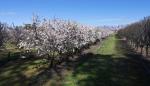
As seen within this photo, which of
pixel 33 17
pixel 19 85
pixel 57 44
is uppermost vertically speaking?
pixel 33 17

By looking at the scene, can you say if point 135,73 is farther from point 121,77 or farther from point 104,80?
point 104,80

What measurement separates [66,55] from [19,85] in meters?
29.7

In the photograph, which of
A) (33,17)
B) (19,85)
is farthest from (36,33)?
(19,85)

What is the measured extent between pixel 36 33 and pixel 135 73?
2486 cm

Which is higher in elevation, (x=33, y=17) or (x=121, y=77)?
(x=33, y=17)

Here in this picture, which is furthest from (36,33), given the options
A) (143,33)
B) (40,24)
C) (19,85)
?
(143,33)

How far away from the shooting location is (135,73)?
51.0 m

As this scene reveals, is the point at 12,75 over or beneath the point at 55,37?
beneath

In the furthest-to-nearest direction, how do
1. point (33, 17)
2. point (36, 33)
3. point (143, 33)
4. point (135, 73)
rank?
point (143, 33) → point (33, 17) → point (36, 33) → point (135, 73)

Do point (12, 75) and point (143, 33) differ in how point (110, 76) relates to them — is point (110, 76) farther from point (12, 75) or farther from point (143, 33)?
point (143, 33)

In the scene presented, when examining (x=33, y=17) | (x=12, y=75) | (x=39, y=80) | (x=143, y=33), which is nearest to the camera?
(x=39, y=80)

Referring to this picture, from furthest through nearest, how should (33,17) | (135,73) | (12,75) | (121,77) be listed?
(33,17)
(12,75)
(135,73)
(121,77)

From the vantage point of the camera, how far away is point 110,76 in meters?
48.5

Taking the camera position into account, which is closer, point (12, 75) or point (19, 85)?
point (19, 85)
